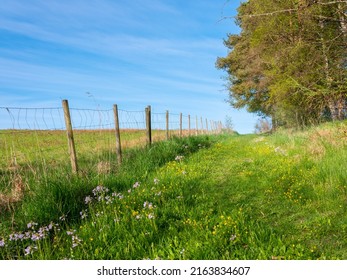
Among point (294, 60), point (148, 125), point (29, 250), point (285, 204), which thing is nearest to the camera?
point (29, 250)

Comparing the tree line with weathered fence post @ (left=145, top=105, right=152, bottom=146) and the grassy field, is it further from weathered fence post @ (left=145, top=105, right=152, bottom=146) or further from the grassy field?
weathered fence post @ (left=145, top=105, right=152, bottom=146)

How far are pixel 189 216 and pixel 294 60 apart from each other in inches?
608

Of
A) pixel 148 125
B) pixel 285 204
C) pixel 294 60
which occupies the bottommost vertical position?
pixel 285 204

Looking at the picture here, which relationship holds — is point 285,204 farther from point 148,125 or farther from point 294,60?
point 294,60

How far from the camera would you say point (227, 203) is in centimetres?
641

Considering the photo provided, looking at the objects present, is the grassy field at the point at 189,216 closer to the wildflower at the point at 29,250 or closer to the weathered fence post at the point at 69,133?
the wildflower at the point at 29,250

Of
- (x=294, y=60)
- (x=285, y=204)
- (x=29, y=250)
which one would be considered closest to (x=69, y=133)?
(x=29, y=250)

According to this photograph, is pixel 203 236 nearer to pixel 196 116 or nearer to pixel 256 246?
pixel 256 246

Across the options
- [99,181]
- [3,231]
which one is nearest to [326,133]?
[99,181]

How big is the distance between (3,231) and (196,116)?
2714 cm

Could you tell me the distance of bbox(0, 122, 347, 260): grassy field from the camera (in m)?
4.35

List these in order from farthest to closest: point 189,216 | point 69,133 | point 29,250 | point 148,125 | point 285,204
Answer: point 148,125 < point 69,133 < point 285,204 < point 189,216 < point 29,250

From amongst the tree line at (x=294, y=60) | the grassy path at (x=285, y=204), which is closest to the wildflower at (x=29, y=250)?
the grassy path at (x=285, y=204)

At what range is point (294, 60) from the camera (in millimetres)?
18281
